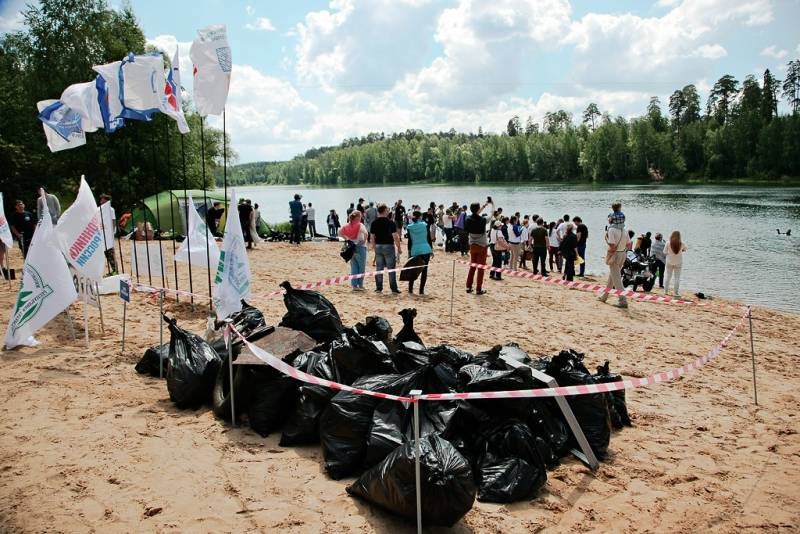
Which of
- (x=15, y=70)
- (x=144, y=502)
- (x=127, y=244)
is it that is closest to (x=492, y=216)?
(x=127, y=244)

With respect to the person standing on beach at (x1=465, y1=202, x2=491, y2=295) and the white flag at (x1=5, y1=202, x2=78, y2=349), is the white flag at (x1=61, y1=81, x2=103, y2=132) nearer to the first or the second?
the white flag at (x1=5, y1=202, x2=78, y2=349)

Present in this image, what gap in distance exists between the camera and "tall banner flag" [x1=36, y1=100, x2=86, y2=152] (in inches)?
368

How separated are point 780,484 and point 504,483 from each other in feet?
7.07

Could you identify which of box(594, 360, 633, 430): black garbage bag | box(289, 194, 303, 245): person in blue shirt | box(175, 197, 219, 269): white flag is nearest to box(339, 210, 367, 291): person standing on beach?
box(175, 197, 219, 269): white flag

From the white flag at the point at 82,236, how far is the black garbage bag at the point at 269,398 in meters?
3.55

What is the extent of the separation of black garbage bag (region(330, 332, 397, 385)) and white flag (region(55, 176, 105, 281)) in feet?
13.3

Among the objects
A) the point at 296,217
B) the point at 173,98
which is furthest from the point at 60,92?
the point at 173,98

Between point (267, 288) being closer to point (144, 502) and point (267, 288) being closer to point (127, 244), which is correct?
point (144, 502)

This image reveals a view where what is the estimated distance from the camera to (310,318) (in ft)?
20.8

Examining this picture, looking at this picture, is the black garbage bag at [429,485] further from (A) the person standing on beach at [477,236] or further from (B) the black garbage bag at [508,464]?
(A) the person standing on beach at [477,236]

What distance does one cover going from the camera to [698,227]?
31844mm

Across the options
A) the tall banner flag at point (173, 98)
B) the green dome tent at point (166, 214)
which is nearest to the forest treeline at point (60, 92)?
the green dome tent at point (166, 214)

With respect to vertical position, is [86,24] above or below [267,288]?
above

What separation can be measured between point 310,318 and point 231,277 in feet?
3.30
